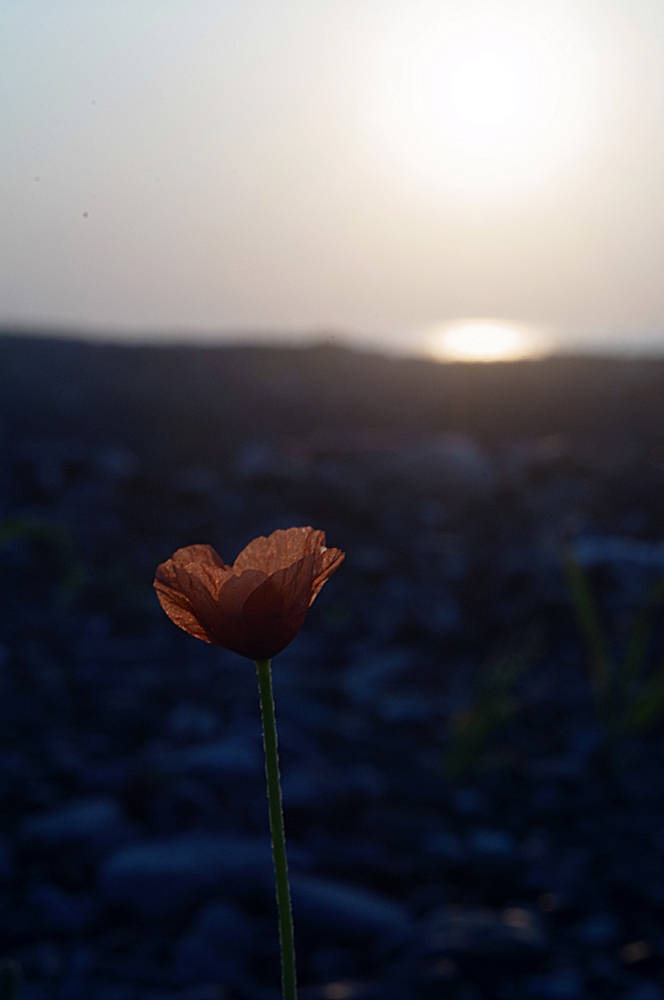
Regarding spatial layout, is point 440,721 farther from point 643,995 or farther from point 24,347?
point 24,347

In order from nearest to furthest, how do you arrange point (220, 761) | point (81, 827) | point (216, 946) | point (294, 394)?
point (216, 946) < point (81, 827) < point (220, 761) < point (294, 394)

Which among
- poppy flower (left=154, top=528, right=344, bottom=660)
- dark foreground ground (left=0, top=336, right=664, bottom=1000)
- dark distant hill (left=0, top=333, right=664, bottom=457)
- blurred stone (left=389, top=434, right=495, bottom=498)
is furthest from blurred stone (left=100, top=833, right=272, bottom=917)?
dark distant hill (left=0, top=333, right=664, bottom=457)

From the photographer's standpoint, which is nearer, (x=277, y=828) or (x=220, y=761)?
(x=277, y=828)

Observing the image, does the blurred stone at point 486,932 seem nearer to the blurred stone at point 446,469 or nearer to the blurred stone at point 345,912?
the blurred stone at point 345,912

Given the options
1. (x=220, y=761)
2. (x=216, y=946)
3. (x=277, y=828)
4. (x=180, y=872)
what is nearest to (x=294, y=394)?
(x=220, y=761)

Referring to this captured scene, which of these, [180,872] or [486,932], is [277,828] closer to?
[486,932]

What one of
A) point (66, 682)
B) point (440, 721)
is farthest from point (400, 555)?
point (66, 682)

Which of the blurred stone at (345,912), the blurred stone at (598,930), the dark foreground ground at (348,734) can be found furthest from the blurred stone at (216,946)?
the blurred stone at (598,930)
